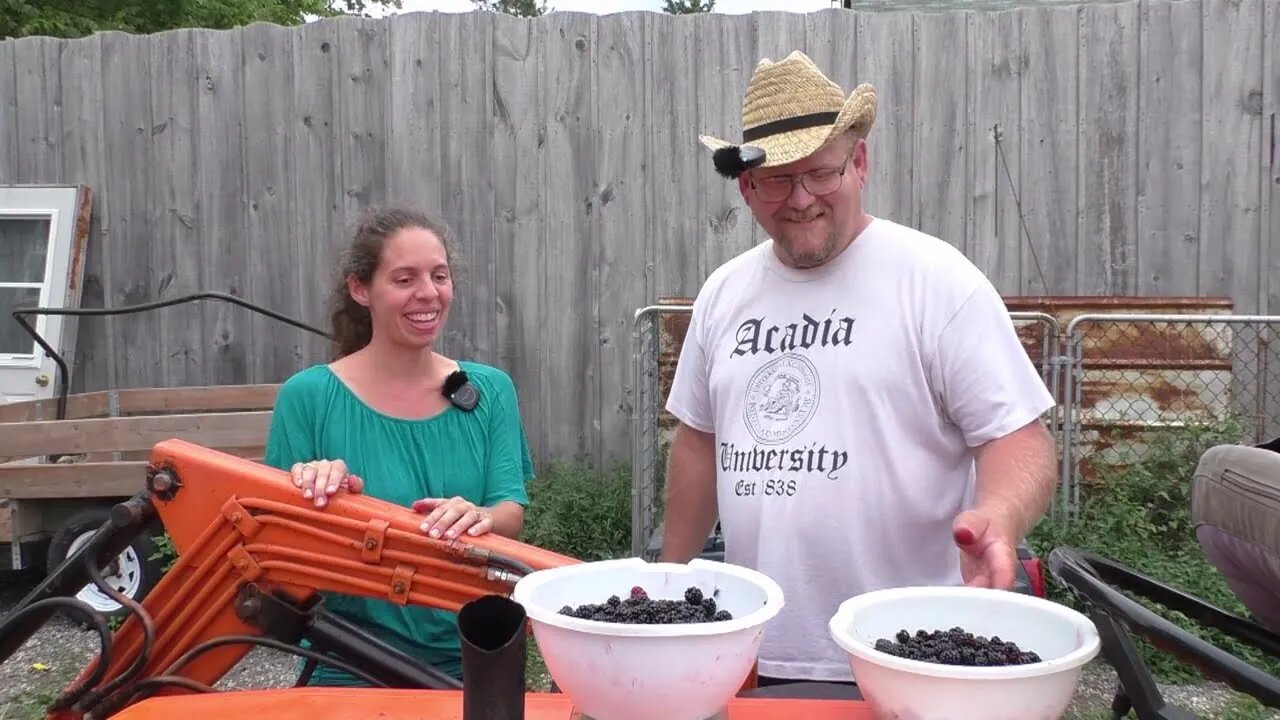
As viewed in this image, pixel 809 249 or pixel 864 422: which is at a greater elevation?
pixel 809 249

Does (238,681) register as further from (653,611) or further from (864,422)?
(653,611)

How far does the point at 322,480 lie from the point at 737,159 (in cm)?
99

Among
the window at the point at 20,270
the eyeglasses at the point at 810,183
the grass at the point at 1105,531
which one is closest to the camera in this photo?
the eyeglasses at the point at 810,183

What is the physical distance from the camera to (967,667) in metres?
1.03

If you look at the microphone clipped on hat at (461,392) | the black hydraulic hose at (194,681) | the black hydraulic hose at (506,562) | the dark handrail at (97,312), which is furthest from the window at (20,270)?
the black hydraulic hose at (506,562)

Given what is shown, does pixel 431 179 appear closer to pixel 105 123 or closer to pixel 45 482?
pixel 105 123

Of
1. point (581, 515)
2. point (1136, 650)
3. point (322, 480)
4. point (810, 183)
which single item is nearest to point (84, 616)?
point (322, 480)

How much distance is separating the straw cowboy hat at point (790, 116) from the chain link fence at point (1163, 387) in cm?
305

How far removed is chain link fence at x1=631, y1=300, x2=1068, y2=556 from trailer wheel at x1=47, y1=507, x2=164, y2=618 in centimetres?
219

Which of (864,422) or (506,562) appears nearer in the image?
(506,562)

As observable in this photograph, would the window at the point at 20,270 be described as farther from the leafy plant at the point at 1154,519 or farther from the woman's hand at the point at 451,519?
the leafy plant at the point at 1154,519

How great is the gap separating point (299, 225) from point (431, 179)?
0.76 meters

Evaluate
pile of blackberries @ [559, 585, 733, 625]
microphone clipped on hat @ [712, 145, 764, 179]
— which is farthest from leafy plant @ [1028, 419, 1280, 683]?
pile of blackberries @ [559, 585, 733, 625]

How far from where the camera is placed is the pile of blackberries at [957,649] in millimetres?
1088
